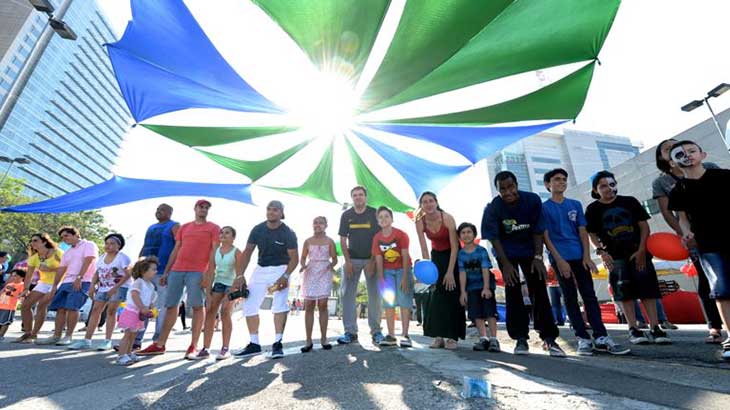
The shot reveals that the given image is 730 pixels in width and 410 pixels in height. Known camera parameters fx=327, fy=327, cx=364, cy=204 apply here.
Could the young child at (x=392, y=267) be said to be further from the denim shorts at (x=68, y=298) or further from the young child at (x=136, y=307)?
the denim shorts at (x=68, y=298)

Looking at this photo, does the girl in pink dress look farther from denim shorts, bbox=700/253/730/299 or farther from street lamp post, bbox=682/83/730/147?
street lamp post, bbox=682/83/730/147

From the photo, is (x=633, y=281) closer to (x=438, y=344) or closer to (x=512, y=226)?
(x=512, y=226)

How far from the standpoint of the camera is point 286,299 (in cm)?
337

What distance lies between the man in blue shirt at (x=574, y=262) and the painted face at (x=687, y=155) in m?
0.79

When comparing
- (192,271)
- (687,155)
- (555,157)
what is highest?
(555,157)

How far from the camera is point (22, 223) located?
63.3 feet

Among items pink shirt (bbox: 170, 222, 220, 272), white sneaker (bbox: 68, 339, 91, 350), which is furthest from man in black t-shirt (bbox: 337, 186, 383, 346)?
white sneaker (bbox: 68, 339, 91, 350)

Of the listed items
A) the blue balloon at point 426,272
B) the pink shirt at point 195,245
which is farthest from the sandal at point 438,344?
the pink shirt at point 195,245

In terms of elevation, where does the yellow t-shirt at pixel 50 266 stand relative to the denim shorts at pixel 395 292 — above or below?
above

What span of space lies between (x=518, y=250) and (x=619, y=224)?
1.02 metres

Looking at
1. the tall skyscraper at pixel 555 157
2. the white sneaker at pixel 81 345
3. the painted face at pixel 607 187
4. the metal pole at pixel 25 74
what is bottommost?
the white sneaker at pixel 81 345

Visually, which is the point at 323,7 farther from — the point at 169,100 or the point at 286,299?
the point at 286,299

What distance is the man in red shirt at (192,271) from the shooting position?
3301 mm

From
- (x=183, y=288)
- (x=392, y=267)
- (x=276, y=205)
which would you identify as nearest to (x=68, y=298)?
(x=183, y=288)
